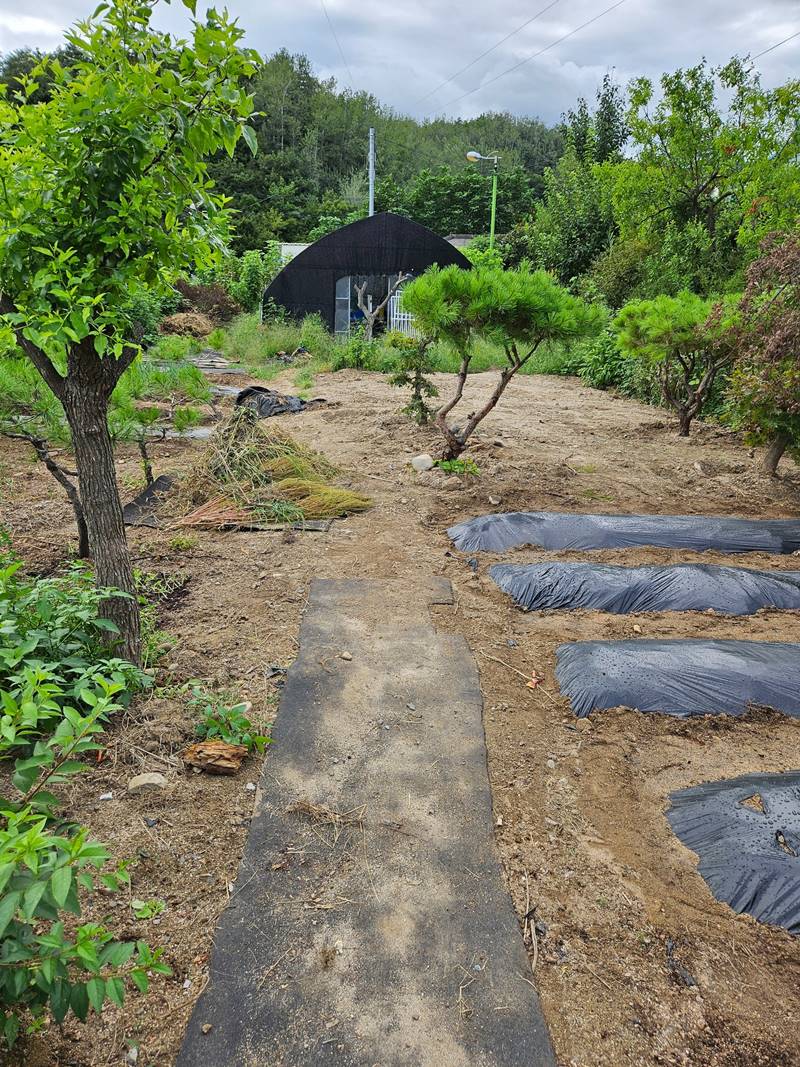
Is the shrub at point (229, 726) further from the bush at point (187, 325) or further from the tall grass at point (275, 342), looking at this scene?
the bush at point (187, 325)

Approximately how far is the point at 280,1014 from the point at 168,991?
0.30 m

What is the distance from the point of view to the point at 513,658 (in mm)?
3389

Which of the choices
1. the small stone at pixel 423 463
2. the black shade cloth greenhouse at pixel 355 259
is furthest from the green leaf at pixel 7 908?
the black shade cloth greenhouse at pixel 355 259

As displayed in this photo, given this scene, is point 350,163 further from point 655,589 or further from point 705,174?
point 655,589

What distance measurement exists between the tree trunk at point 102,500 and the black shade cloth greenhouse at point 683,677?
205 centimetres

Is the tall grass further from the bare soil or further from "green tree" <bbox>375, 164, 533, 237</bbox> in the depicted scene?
"green tree" <bbox>375, 164, 533, 237</bbox>

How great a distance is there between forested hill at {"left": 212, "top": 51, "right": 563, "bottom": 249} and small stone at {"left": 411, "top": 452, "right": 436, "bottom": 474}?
792 inches

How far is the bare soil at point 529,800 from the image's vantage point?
1629 mm

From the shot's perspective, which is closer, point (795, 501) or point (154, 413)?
→ point (154, 413)

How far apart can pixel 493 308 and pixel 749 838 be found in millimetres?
4441

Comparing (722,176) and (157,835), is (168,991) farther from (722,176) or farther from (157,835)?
(722,176)

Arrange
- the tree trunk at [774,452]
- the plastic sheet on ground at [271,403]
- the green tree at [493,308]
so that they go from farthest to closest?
the plastic sheet on ground at [271,403]
the tree trunk at [774,452]
the green tree at [493,308]

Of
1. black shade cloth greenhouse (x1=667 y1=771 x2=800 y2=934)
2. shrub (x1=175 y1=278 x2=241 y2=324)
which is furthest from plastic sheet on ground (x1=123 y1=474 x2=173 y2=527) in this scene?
shrub (x1=175 y1=278 x2=241 y2=324)

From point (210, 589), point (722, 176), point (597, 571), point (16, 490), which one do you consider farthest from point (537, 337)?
point (722, 176)
